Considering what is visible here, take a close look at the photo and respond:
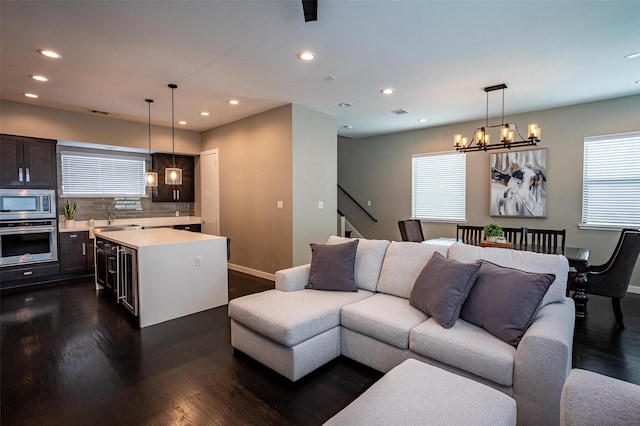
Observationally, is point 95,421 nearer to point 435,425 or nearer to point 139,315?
point 139,315

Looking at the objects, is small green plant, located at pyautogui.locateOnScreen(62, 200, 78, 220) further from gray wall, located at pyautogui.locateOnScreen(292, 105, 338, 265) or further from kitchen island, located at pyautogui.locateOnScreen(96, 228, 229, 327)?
gray wall, located at pyautogui.locateOnScreen(292, 105, 338, 265)

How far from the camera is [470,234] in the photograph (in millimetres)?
4652

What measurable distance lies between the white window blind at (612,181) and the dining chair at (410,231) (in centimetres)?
251

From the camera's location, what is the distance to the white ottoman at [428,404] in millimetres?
1322

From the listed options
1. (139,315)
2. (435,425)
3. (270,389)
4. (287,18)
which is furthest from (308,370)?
(287,18)

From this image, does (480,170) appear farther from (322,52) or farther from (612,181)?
(322,52)

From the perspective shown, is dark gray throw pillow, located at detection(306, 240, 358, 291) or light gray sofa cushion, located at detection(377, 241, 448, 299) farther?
dark gray throw pillow, located at detection(306, 240, 358, 291)

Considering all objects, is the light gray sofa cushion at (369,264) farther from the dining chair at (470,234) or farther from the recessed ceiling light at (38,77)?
the recessed ceiling light at (38,77)

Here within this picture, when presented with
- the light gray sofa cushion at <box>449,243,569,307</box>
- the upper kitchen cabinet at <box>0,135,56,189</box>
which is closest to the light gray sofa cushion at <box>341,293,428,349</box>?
the light gray sofa cushion at <box>449,243,569,307</box>

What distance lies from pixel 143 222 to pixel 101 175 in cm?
117

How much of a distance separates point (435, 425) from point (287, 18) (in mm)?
2820

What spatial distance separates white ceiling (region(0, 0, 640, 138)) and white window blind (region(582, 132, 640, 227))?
0.70m

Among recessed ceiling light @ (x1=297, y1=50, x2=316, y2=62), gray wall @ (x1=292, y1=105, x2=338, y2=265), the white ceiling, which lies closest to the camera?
the white ceiling

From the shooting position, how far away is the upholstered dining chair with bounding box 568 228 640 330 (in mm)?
3160
